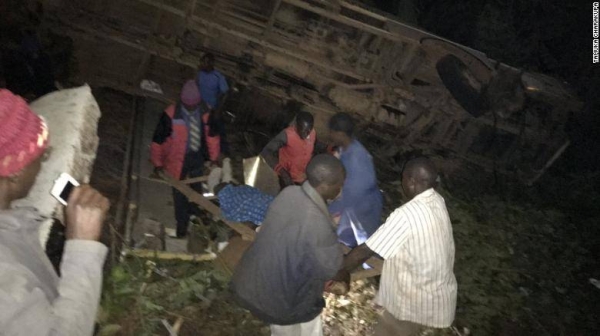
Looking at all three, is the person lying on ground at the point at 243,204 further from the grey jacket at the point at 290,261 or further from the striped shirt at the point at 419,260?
the striped shirt at the point at 419,260

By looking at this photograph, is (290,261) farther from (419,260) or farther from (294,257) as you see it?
(419,260)

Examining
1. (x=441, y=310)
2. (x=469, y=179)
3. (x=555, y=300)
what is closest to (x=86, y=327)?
(x=441, y=310)

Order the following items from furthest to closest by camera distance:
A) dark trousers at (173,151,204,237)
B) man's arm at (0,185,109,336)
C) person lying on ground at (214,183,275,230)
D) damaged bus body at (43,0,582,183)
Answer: damaged bus body at (43,0,582,183), dark trousers at (173,151,204,237), person lying on ground at (214,183,275,230), man's arm at (0,185,109,336)

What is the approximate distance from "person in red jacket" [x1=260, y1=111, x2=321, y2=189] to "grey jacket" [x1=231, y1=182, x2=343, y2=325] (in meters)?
2.03

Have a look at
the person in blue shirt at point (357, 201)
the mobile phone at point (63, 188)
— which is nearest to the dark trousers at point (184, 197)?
the person in blue shirt at point (357, 201)

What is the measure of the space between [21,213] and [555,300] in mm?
6583

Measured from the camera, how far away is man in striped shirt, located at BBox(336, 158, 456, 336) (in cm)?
296

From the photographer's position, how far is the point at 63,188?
1.62 m

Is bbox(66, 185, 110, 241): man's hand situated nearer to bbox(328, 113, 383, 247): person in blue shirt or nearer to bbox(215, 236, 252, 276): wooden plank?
bbox(215, 236, 252, 276): wooden plank

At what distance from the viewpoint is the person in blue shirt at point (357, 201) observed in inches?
170

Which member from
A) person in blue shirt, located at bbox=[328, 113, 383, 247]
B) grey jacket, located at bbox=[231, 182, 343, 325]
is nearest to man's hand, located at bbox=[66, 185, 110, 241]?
grey jacket, located at bbox=[231, 182, 343, 325]

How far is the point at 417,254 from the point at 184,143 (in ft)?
9.03

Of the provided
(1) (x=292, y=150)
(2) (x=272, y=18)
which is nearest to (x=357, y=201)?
(1) (x=292, y=150)

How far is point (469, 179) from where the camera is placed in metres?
8.50
